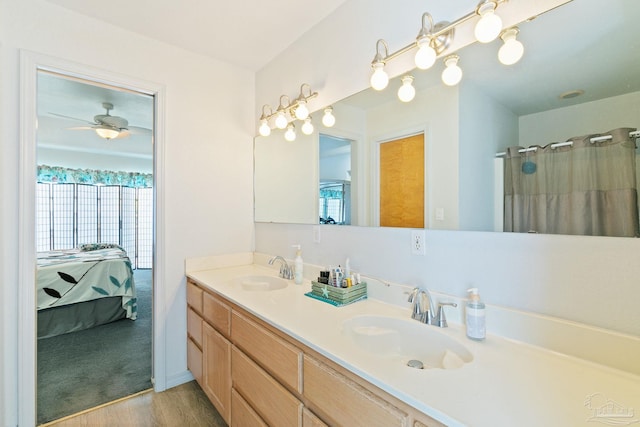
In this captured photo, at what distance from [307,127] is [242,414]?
1.67 m

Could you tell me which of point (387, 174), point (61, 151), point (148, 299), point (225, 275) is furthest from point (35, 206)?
point (61, 151)

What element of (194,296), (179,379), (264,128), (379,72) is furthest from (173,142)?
(179,379)

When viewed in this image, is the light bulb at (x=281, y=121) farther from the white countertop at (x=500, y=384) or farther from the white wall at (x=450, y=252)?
the white countertop at (x=500, y=384)

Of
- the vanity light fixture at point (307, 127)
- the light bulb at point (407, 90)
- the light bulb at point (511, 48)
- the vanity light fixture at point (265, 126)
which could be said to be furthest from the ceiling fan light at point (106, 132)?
the light bulb at point (511, 48)

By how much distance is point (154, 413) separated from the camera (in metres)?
1.79

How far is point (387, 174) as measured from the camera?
146cm

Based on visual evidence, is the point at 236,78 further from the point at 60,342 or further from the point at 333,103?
Result: the point at 60,342

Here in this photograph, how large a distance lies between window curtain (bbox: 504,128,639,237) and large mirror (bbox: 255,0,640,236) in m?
0.04

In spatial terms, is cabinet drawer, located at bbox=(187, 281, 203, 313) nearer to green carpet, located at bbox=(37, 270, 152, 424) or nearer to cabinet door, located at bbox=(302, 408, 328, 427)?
green carpet, located at bbox=(37, 270, 152, 424)

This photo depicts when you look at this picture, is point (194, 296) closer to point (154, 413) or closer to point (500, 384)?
point (154, 413)

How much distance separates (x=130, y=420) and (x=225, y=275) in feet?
3.22

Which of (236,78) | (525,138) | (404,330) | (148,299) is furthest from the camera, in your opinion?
(148,299)

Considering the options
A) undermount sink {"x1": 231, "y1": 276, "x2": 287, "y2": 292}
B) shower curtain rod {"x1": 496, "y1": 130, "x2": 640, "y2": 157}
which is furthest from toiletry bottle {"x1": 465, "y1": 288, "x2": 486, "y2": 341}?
undermount sink {"x1": 231, "y1": 276, "x2": 287, "y2": 292}

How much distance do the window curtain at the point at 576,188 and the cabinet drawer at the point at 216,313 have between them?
1.38m
